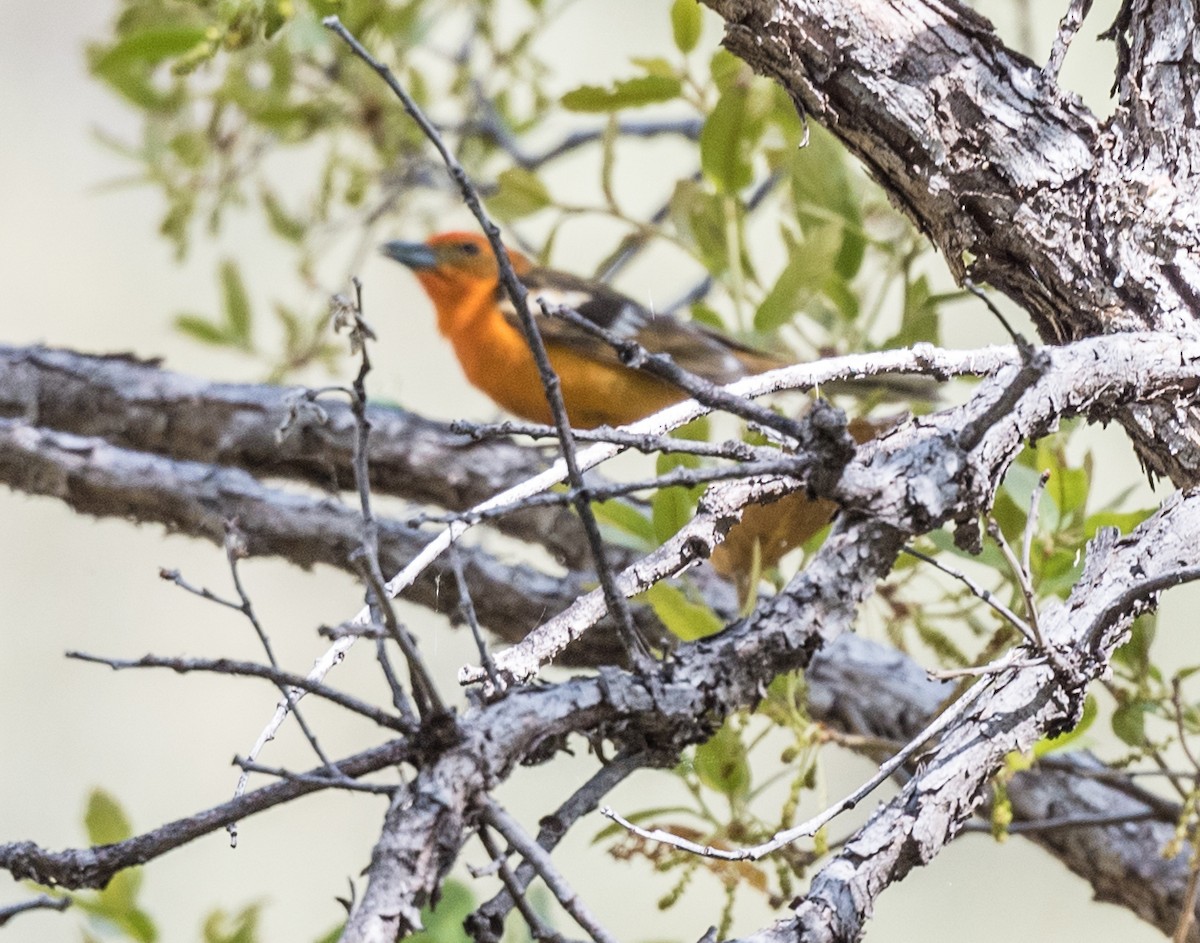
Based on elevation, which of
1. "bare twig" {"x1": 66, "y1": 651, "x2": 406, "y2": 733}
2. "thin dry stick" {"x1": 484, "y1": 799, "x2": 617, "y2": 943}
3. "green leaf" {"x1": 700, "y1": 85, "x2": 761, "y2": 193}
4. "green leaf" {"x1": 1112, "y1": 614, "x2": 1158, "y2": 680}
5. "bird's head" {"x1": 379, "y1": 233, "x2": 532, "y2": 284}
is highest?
"bird's head" {"x1": 379, "y1": 233, "x2": 532, "y2": 284}

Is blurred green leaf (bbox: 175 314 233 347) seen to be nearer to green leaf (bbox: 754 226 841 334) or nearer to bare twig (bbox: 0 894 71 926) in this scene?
green leaf (bbox: 754 226 841 334)

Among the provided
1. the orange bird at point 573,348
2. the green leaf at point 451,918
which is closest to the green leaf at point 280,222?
the orange bird at point 573,348

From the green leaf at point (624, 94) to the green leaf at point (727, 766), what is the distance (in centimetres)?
81

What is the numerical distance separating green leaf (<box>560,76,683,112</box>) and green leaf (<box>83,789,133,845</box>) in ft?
3.81

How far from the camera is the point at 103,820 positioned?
1829mm

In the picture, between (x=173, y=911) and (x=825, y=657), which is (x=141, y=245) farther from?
(x=825, y=657)

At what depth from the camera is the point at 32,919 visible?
183 inches

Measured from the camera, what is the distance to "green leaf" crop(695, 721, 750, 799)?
1507 millimetres

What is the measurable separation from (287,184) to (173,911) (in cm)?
272

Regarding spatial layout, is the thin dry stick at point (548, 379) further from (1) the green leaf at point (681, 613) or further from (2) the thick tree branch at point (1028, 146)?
(1) the green leaf at point (681, 613)

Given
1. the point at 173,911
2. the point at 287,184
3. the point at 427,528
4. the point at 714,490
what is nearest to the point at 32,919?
the point at 173,911

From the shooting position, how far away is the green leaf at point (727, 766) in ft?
4.94

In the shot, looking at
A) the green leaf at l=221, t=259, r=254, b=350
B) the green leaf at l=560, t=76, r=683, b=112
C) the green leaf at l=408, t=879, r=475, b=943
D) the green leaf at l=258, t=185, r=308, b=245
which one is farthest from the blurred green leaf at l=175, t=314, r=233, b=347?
the green leaf at l=408, t=879, r=475, b=943

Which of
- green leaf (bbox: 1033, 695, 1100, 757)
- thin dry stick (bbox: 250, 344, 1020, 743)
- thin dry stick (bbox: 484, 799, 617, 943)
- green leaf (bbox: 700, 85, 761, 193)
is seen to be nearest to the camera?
thin dry stick (bbox: 484, 799, 617, 943)
